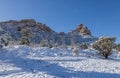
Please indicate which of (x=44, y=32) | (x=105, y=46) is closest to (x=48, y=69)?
(x=105, y=46)

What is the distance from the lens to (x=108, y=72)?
1742cm

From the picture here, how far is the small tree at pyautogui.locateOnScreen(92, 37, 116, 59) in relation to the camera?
26828 millimetres

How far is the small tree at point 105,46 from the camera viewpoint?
88.0 ft

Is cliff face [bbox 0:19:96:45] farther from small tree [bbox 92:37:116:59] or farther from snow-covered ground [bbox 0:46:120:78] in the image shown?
snow-covered ground [bbox 0:46:120:78]

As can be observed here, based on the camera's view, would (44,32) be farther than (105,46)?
Yes

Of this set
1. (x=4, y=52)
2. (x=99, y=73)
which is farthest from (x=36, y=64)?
(x=4, y=52)

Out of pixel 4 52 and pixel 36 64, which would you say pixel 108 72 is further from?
pixel 4 52

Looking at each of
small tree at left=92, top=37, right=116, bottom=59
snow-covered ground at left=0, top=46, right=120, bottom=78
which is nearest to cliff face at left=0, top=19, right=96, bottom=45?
small tree at left=92, top=37, right=116, bottom=59

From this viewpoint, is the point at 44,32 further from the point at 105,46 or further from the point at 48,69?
the point at 48,69

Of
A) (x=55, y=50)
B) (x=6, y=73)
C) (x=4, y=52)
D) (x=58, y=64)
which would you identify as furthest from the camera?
(x=55, y=50)

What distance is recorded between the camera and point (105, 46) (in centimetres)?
2755

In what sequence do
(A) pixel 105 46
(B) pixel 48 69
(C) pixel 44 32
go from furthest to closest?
1. (C) pixel 44 32
2. (A) pixel 105 46
3. (B) pixel 48 69

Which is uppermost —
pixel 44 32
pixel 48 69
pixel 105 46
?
pixel 44 32

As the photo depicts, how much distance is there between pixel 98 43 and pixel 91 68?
1058cm
